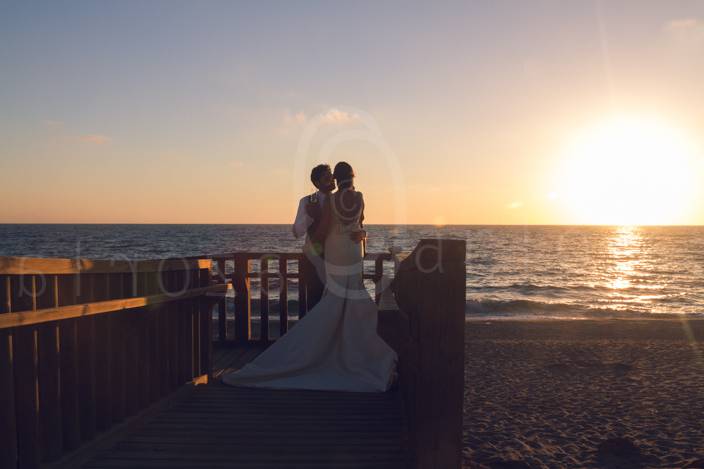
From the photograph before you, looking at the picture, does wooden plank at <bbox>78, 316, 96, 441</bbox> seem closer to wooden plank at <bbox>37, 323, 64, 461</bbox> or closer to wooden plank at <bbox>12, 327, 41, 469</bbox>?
wooden plank at <bbox>37, 323, 64, 461</bbox>

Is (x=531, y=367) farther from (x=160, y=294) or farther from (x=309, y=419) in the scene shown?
(x=160, y=294)

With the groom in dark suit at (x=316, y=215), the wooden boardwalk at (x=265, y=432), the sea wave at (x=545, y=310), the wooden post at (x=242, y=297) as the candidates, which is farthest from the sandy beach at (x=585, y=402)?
the sea wave at (x=545, y=310)

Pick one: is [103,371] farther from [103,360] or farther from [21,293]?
[21,293]

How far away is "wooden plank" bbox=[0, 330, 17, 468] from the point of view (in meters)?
3.04

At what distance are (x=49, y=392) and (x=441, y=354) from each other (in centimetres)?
237

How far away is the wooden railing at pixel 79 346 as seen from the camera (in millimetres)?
3121

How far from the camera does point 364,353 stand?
5.99m

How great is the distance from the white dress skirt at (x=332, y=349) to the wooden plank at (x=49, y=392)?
2.45 m

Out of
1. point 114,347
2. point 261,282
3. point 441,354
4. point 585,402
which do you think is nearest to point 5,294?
point 114,347

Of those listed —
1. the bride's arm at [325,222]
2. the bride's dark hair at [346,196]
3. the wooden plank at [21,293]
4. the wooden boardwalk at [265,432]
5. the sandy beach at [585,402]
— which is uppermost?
the bride's dark hair at [346,196]

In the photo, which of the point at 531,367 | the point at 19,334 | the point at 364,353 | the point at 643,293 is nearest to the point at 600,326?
the point at 531,367

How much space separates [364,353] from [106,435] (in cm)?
271

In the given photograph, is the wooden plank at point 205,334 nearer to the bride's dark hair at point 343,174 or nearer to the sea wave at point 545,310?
the bride's dark hair at point 343,174

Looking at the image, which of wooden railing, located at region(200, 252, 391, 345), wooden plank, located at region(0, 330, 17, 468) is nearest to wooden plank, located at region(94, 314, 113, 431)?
wooden plank, located at region(0, 330, 17, 468)
